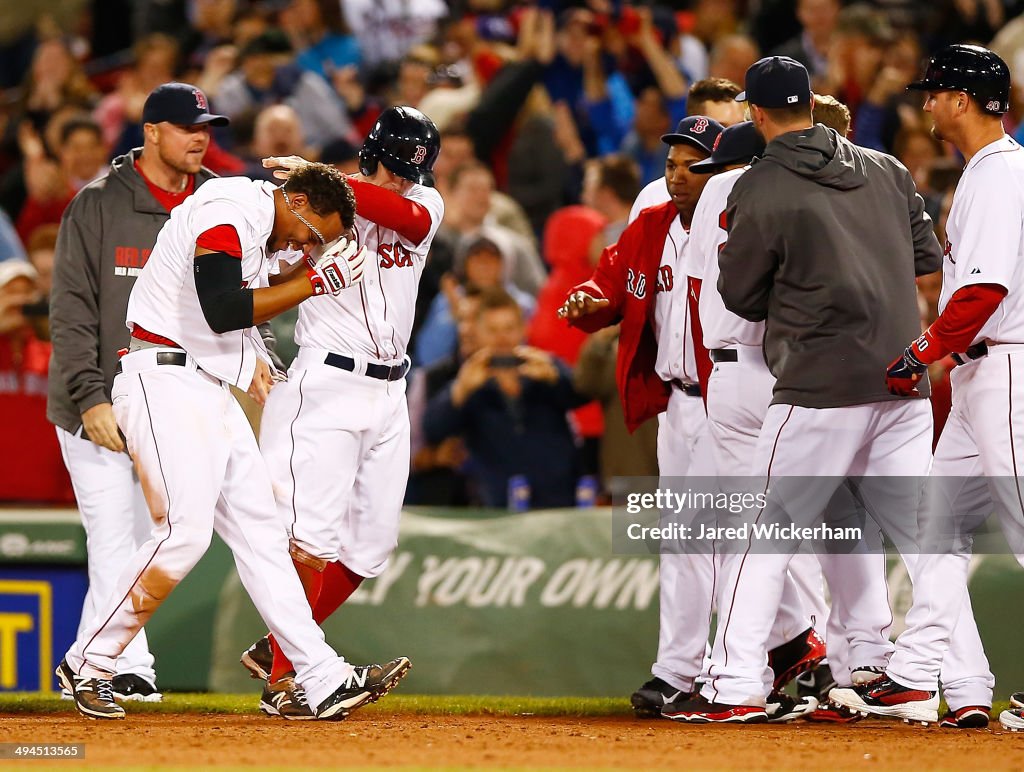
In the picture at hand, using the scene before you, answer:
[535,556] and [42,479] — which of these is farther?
[42,479]

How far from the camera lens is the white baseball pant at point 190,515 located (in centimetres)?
568

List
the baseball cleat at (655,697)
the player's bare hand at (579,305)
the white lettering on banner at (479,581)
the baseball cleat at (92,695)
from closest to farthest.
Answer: the baseball cleat at (92,695) → the baseball cleat at (655,697) → the player's bare hand at (579,305) → the white lettering on banner at (479,581)

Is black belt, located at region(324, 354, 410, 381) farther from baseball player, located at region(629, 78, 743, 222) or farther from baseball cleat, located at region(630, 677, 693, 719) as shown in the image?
baseball cleat, located at region(630, 677, 693, 719)

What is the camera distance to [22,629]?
325 inches

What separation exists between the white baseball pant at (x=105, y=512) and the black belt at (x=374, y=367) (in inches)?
48.3

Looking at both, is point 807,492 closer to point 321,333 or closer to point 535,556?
point 321,333

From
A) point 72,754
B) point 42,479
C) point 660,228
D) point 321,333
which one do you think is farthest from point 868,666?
point 42,479

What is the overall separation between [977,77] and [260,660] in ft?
11.6

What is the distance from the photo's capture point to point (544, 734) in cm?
573

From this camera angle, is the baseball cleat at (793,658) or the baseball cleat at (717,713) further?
the baseball cleat at (793,658)

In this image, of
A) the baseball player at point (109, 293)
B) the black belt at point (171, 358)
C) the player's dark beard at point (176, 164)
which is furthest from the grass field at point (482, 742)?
the player's dark beard at point (176, 164)

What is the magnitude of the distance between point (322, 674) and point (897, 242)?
105 inches

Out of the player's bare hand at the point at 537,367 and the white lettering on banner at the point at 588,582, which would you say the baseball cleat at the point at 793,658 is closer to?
the white lettering on banner at the point at 588,582

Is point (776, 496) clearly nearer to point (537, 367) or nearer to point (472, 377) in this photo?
point (537, 367)
